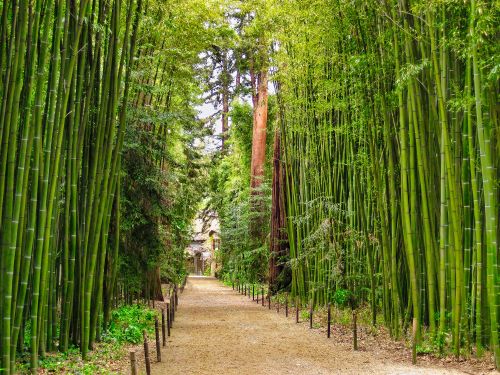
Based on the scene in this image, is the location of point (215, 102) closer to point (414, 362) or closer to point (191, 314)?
point (191, 314)

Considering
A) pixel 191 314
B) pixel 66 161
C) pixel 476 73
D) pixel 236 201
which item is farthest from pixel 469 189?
pixel 236 201

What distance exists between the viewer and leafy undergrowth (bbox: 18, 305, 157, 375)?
4062mm

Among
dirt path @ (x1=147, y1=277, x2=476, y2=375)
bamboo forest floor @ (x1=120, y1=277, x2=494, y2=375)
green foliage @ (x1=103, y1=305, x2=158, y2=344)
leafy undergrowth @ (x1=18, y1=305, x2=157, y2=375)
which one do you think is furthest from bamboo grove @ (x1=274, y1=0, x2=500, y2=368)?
leafy undergrowth @ (x1=18, y1=305, x2=157, y2=375)

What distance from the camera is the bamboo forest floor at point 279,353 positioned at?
4.53m

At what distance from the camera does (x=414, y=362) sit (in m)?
4.61

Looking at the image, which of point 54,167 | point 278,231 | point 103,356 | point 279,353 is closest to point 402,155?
point 279,353

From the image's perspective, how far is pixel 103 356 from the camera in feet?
15.7

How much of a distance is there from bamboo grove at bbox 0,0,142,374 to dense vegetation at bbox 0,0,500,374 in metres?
0.01

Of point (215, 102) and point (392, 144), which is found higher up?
point (215, 102)

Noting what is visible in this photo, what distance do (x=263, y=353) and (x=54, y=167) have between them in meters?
2.68

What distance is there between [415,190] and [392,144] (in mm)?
859

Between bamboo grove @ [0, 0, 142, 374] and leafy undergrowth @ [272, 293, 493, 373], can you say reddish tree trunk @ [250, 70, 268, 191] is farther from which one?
bamboo grove @ [0, 0, 142, 374]

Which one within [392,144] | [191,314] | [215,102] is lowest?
[191,314]

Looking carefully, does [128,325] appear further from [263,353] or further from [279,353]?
[279,353]
